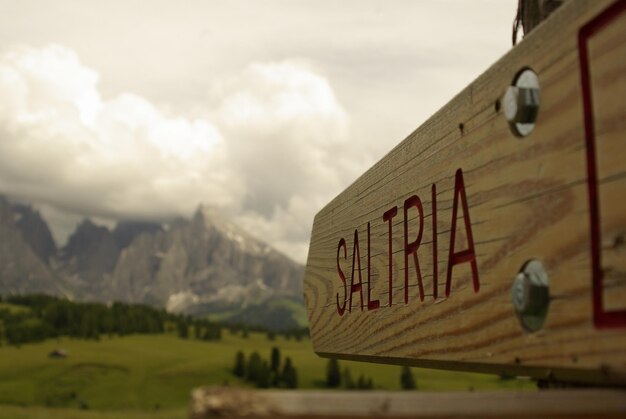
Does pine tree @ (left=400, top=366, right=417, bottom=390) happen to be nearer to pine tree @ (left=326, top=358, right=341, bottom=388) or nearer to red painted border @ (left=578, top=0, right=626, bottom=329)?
pine tree @ (left=326, top=358, right=341, bottom=388)

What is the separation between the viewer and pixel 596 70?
3.76ft

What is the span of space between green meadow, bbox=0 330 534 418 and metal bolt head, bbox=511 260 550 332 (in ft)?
341

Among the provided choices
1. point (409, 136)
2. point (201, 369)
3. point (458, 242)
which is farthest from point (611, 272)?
point (201, 369)

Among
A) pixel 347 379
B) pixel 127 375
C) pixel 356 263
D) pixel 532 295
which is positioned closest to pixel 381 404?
pixel 532 295

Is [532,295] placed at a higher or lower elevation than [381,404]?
higher

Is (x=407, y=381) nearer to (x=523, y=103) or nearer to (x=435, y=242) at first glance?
(x=435, y=242)

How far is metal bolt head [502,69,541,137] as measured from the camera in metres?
1.35

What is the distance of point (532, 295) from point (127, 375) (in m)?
130

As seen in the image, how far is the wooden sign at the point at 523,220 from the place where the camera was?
1099 mm

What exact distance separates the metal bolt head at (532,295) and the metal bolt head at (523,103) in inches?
11.2

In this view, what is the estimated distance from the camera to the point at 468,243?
1.65 meters

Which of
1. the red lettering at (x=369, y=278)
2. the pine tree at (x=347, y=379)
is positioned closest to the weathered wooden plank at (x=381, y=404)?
the red lettering at (x=369, y=278)

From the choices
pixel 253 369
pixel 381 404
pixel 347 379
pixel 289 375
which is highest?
pixel 381 404

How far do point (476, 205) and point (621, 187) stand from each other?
21.9 inches
